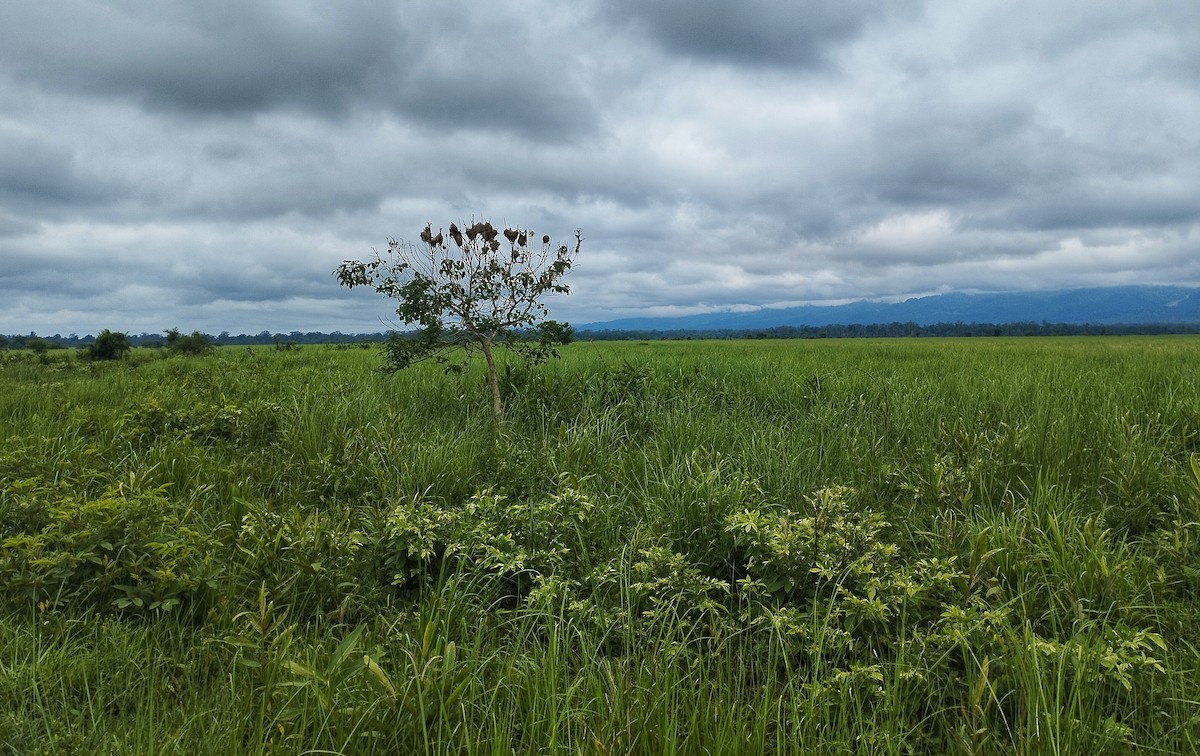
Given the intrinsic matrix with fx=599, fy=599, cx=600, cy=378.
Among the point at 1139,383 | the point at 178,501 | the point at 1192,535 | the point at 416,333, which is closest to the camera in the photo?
the point at 1192,535

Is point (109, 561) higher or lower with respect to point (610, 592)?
higher

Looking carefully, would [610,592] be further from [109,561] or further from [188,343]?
[188,343]

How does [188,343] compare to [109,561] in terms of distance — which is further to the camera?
[188,343]

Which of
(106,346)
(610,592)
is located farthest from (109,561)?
(106,346)

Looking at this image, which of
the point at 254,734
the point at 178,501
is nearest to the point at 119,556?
the point at 178,501

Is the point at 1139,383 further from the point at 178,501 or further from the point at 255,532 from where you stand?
the point at 178,501

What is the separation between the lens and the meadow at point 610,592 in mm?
2131

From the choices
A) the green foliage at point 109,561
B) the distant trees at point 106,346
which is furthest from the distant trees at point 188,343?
the green foliage at point 109,561

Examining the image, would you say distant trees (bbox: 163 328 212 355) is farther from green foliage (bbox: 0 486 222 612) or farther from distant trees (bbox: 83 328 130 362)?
green foliage (bbox: 0 486 222 612)

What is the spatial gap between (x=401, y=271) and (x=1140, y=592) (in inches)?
252

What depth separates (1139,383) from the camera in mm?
8109

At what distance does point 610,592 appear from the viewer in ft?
10.3

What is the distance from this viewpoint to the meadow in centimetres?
213

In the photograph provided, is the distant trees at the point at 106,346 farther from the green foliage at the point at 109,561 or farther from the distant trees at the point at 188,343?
the green foliage at the point at 109,561
